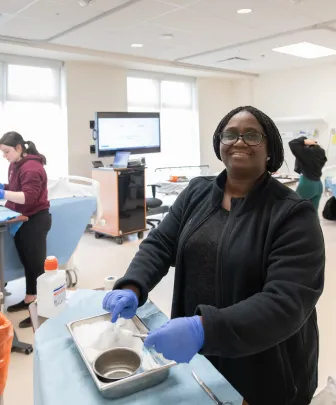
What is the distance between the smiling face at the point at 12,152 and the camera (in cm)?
273

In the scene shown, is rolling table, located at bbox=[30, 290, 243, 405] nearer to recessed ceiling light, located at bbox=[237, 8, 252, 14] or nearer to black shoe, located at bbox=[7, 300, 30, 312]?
black shoe, located at bbox=[7, 300, 30, 312]

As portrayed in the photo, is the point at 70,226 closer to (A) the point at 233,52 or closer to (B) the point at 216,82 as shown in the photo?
(A) the point at 233,52

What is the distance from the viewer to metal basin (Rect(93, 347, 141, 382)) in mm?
917

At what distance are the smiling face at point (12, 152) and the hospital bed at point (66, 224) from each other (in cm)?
46

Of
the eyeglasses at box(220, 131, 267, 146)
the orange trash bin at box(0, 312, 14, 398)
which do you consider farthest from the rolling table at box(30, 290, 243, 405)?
the eyeglasses at box(220, 131, 267, 146)

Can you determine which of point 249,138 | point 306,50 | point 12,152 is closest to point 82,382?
point 249,138

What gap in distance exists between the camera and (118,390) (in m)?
0.83

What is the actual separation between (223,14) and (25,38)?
2.17 m

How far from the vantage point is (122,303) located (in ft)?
3.43

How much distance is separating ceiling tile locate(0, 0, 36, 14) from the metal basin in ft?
10.1

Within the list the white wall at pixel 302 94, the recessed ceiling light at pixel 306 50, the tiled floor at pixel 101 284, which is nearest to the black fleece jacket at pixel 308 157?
the tiled floor at pixel 101 284

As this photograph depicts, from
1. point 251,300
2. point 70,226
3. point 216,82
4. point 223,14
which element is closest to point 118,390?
point 251,300

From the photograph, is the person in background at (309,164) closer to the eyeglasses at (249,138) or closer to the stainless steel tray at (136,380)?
the eyeglasses at (249,138)

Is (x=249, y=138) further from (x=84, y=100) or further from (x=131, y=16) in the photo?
(x=84, y=100)
